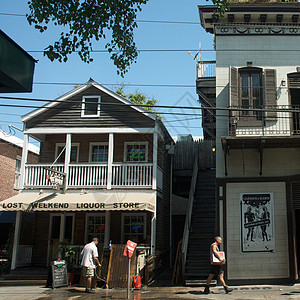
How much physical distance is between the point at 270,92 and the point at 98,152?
8.31 meters

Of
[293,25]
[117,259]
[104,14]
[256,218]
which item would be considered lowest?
[117,259]

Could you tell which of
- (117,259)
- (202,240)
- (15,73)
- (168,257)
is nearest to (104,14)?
(15,73)

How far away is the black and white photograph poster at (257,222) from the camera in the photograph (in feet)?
42.7

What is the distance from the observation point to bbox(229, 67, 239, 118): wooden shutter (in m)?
13.7

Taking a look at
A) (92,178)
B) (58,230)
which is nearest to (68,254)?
(92,178)

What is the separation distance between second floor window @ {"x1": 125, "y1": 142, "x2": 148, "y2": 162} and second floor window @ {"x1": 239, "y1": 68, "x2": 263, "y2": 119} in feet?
17.4

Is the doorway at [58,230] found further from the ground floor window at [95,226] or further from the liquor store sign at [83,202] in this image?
the liquor store sign at [83,202]

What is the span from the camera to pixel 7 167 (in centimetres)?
2292

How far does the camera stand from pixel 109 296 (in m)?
11.6

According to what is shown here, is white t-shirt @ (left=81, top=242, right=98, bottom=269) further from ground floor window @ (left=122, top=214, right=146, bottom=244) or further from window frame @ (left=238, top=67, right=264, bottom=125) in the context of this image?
window frame @ (left=238, top=67, right=264, bottom=125)

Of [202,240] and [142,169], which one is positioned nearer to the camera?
[202,240]

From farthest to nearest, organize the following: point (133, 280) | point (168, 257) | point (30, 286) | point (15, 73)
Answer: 1. point (168, 257)
2. point (30, 286)
3. point (133, 280)
4. point (15, 73)

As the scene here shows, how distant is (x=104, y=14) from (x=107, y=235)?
938 centimetres

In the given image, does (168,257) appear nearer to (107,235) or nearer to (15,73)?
(107,235)
